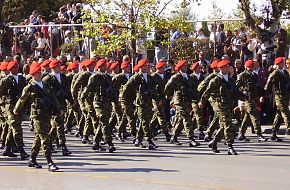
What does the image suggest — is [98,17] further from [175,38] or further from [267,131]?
[267,131]

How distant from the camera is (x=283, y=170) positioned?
1404cm

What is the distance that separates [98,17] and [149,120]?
298 inches

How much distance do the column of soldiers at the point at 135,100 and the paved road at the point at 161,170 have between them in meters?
0.50

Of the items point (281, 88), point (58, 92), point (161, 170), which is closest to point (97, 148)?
point (58, 92)

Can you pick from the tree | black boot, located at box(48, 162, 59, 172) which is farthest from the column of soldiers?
the tree

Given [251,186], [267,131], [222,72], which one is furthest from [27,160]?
[267,131]

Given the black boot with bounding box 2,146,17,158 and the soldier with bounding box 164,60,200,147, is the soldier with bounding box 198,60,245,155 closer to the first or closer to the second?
the soldier with bounding box 164,60,200,147

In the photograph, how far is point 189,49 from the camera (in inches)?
989

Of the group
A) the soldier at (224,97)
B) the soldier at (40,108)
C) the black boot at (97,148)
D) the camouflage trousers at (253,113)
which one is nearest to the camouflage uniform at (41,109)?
the soldier at (40,108)

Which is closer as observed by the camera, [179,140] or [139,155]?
[139,155]

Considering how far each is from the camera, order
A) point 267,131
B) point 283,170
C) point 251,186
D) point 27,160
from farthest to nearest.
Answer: point 267,131, point 27,160, point 283,170, point 251,186

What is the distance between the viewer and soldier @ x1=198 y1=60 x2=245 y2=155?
1616 centimetres

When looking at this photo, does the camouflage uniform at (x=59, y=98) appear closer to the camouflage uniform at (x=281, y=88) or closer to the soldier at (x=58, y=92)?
the soldier at (x=58, y=92)

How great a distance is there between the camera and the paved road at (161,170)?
41.8 ft
